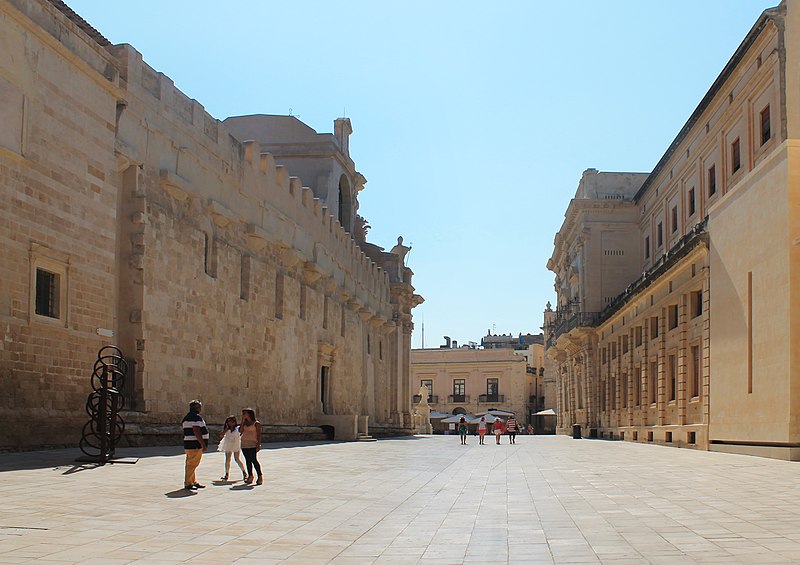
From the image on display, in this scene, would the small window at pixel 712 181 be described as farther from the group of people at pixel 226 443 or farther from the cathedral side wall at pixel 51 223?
the group of people at pixel 226 443

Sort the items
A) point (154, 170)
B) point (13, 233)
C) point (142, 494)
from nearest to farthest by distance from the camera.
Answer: point (142, 494), point (13, 233), point (154, 170)

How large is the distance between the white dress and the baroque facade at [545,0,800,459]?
38.5 ft

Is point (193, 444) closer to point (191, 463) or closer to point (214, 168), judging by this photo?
point (191, 463)

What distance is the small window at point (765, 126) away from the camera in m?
27.0

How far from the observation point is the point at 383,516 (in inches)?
385

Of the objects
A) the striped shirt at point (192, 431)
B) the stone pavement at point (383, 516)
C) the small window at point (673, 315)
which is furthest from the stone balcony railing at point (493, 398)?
the striped shirt at point (192, 431)

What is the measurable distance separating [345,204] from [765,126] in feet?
75.5

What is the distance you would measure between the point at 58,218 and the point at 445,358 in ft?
230

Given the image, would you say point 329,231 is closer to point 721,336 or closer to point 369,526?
point 721,336

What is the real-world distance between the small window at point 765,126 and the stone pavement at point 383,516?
14656mm

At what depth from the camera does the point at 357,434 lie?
33.5 meters

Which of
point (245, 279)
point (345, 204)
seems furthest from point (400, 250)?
point (245, 279)

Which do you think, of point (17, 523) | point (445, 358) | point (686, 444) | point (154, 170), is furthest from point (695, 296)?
point (445, 358)

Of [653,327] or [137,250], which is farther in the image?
[653,327]
